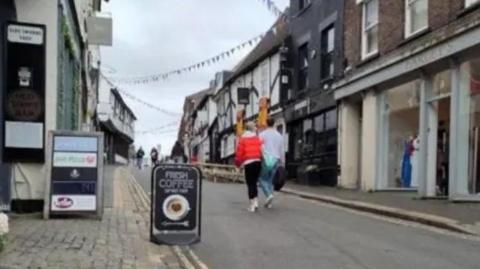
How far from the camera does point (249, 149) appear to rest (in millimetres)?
15219

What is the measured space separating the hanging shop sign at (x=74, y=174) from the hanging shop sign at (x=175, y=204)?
86.9 inches

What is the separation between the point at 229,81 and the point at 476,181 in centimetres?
3195

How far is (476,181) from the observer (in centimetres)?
1653

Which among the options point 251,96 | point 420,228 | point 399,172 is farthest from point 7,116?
point 251,96

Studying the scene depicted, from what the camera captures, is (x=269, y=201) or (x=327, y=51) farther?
(x=327, y=51)

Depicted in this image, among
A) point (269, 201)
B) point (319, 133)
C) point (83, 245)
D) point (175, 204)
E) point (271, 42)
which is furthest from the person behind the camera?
point (271, 42)

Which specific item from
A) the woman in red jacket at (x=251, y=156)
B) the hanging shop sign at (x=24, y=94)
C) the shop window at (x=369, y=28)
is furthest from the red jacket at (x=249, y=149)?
the shop window at (x=369, y=28)

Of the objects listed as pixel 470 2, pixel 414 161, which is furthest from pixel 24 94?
pixel 414 161

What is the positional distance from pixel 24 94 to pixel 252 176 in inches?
191

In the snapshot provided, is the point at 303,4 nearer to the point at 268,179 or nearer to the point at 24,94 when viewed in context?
the point at 268,179

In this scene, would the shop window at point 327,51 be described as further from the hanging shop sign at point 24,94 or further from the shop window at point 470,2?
the hanging shop sign at point 24,94

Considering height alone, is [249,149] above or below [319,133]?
below

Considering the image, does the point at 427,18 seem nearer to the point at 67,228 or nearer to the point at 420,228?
the point at 420,228

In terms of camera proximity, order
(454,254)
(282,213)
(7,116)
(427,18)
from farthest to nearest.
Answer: (427,18) < (282,213) < (7,116) < (454,254)
